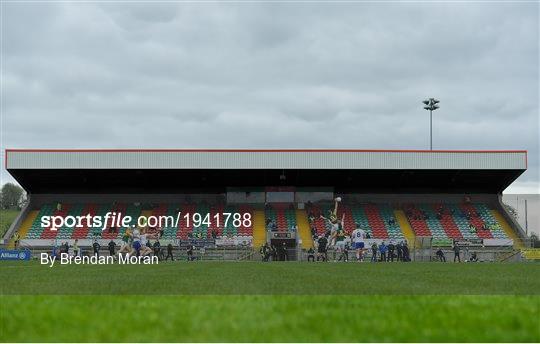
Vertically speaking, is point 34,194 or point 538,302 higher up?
point 34,194

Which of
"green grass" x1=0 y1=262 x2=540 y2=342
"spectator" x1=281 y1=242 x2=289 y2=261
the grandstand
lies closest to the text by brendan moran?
"spectator" x1=281 y1=242 x2=289 y2=261

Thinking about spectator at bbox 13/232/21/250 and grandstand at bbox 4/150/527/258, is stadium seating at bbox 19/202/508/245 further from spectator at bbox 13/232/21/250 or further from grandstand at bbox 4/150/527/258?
spectator at bbox 13/232/21/250

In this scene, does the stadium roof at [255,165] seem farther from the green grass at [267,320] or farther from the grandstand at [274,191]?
the green grass at [267,320]

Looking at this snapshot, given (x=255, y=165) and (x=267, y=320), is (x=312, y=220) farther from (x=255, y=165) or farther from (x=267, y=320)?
(x=267, y=320)

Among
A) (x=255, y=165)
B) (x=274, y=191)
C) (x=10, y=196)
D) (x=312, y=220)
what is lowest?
(x=312, y=220)

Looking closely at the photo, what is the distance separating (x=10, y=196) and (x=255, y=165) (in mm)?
105198

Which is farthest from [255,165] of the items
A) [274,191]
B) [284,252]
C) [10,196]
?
[10,196]

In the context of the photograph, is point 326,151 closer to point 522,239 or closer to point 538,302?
point 522,239

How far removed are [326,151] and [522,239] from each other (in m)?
18.2

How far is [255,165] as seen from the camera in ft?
184

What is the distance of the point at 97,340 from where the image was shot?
17.3ft

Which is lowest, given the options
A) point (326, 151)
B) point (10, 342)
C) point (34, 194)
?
point (10, 342)

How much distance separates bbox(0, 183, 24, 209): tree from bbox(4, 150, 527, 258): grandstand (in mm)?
87562

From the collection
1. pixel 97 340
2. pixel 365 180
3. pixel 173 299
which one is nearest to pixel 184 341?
pixel 97 340
